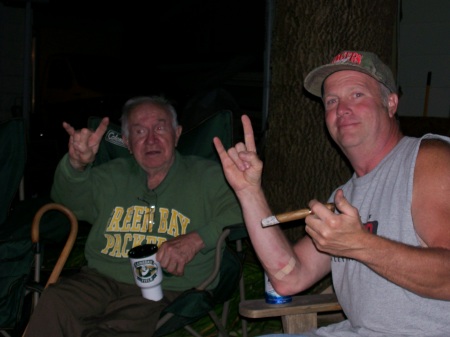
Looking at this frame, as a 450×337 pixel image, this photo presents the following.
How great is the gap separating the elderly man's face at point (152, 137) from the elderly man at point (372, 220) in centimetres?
106

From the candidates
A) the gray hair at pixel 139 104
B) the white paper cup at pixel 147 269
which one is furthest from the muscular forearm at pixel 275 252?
the gray hair at pixel 139 104

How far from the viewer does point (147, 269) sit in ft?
9.23

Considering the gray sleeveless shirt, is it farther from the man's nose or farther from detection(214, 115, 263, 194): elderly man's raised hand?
detection(214, 115, 263, 194): elderly man's raised hand

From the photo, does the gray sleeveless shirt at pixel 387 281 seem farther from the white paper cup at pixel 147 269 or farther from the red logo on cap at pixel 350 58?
the white paper cup at pixel 147 269

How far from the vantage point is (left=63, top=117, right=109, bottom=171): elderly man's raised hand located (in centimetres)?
302

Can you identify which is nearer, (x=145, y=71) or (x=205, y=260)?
(x=205, y=260)

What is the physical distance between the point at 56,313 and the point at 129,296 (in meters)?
0.37

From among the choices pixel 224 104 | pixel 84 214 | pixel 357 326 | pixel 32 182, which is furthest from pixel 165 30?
pixel 357 326

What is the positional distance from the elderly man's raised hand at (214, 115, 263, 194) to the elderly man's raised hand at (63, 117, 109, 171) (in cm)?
95

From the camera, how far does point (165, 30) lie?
15.2 metres

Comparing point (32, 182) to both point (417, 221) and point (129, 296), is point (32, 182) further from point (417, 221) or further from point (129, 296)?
point (417, 221)

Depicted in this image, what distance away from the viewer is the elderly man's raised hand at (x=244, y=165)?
2242 mm

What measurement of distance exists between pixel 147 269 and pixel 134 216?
1.51ft

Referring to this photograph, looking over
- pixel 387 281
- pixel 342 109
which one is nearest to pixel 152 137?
pixel 342 109
